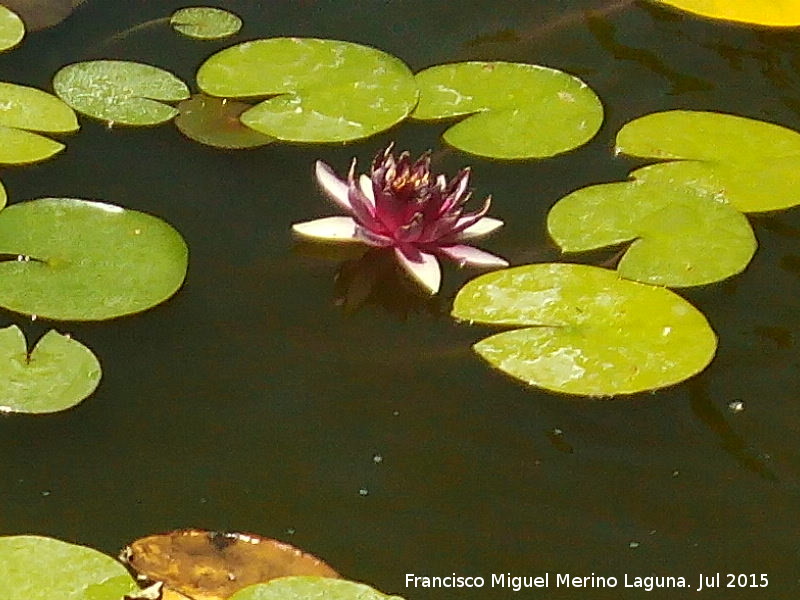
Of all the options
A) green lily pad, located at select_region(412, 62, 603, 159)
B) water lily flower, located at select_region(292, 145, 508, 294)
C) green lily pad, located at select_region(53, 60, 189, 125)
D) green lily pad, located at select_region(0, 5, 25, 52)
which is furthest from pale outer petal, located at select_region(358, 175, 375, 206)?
green lily pad, located at select_region(0, 5, 25, 52)

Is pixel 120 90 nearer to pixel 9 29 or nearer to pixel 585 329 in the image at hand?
pixel 9 29

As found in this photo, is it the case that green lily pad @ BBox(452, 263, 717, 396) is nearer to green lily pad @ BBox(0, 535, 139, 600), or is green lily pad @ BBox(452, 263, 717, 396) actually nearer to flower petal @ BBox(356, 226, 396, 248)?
flower petal @ BBox(356, 226, 396, 248)

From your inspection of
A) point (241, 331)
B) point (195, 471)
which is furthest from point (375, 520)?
point (241, 331)

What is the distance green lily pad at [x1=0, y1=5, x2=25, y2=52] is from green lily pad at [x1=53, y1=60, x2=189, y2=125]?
134mm

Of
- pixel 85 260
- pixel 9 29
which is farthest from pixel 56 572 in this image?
pixel 9 29

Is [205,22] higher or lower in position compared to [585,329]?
higher

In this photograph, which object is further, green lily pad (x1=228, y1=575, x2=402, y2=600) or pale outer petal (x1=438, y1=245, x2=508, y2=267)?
pale outer petal (x1=438, y1=245, x2=508, y2=267)

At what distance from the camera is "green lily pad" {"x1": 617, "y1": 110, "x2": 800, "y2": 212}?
1.86m

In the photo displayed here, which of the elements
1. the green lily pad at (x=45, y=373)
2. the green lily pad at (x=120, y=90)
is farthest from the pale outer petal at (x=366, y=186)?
the green lily pad at (x=45, y=373)

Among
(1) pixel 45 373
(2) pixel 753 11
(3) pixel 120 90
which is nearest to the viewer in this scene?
(1) pixel 45 373

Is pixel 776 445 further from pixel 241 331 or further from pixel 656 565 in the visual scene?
pixel 241 331

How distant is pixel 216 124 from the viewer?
6.48 ft

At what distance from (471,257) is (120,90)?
702 millimetres

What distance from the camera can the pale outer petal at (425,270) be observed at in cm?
169
